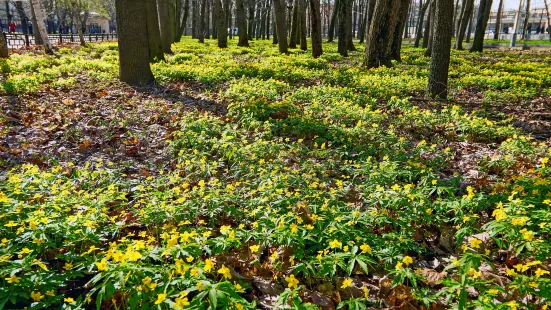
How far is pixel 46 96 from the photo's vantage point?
29.5 ft

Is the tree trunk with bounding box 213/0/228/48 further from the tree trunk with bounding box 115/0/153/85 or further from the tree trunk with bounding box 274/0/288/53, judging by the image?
the tree trunk with bounding box 115/0/153/85

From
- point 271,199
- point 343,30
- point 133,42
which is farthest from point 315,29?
point 271,199

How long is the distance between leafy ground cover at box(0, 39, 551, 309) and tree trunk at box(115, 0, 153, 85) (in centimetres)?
75

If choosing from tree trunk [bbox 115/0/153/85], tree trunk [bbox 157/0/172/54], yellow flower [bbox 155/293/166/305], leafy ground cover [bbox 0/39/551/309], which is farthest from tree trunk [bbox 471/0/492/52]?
yellow flower [bbox 155/293/166/305]

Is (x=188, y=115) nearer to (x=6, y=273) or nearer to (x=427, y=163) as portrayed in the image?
(x=427, y=163)

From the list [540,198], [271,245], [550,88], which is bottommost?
[271,245]

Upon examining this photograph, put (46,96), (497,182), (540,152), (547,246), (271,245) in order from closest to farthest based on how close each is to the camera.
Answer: (547,246) → (271,245) → (497,182) → (540,152) → (46,96)

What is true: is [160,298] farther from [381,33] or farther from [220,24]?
[220,24]

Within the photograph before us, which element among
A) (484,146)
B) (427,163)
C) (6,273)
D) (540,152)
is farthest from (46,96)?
(540,152)

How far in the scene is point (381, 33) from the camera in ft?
42.3

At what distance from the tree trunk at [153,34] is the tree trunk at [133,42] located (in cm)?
407

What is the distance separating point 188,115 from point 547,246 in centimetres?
568

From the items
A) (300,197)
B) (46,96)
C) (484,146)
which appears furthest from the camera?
(46,96)

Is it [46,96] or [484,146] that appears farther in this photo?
[46,96]
